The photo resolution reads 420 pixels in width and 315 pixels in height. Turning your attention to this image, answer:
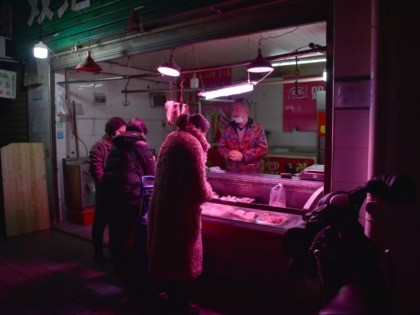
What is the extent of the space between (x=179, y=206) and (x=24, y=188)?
544 centimetres

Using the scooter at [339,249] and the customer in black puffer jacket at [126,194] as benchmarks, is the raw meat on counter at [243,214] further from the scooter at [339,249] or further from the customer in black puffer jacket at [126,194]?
the scooter at [339,249]

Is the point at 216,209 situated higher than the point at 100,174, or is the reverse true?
the point at 100,174

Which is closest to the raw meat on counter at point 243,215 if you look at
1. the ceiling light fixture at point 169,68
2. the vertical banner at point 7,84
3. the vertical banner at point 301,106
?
the ceiling light fixture at point 169,68

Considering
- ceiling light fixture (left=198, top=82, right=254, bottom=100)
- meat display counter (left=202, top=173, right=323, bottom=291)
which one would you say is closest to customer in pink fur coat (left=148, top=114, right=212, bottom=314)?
meat display counter (left=202, top=173, right=323, bottom=291)

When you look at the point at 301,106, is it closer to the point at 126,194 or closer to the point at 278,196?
the point at 278,196

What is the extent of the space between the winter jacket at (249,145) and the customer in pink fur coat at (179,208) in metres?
2.46

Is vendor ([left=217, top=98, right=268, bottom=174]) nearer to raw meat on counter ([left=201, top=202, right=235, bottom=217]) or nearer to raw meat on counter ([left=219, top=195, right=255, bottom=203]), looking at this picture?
raw meat on counter ([left=219, top=195, right=255, bottom=203])

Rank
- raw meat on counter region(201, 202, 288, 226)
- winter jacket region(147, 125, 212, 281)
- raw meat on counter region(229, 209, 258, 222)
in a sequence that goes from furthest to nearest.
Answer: raw meat on counter region(229, 209, 258, 222), raw meat on counter region(201, 202, 288, 226), winter jacket region(147, 125, 212, 281)

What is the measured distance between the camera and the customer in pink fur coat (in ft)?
12.3

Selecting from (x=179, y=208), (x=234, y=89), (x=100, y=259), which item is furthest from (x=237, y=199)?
(x=100, y=259)

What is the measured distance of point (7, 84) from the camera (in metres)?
8.56

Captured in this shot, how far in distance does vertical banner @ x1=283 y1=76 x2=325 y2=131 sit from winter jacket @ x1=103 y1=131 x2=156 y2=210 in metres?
6.12

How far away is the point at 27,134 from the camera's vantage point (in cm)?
899

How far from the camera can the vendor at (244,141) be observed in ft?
20.5
